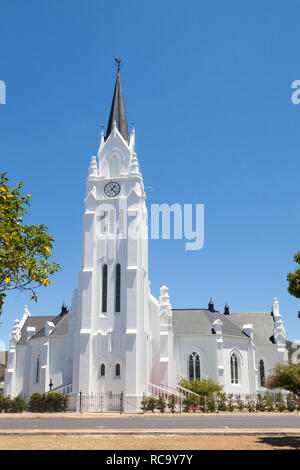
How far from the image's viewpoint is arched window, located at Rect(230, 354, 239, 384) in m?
48.6

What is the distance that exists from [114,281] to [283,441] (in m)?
27.2

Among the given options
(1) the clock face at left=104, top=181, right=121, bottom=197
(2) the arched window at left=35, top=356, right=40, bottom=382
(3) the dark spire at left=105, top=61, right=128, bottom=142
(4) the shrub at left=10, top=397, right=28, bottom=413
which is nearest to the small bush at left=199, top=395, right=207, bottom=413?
(4) the shrub at left=10, top=397, right=28, bottom=413

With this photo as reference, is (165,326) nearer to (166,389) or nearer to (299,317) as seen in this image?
(166,389)

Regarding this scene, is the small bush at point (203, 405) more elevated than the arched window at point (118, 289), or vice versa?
the arched window at point (118, 289)

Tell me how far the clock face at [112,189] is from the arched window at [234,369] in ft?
70.0

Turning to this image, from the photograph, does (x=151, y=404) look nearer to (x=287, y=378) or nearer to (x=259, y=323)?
(x=287, y=378)

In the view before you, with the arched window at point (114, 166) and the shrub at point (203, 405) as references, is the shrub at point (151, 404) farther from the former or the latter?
the arched window at point (114, 166)

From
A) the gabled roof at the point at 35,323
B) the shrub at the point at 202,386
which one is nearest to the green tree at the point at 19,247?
the shrub at the point at 202,386

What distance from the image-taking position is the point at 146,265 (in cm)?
4500

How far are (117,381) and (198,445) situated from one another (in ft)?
85.2

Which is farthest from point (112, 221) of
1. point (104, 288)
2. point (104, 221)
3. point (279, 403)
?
point (279, 403)

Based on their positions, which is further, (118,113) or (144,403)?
(118,113)

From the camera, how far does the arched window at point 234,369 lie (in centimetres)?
4856

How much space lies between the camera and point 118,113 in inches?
1939
